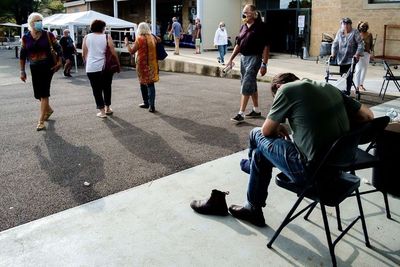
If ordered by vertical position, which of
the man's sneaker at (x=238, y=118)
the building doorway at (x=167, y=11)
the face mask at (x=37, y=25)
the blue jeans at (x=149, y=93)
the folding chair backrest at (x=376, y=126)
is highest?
the building doorway at (x=167, y=11)

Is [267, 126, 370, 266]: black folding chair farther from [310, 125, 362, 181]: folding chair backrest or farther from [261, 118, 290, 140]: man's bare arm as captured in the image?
[261, 118, 290, 140]: man's bare arm

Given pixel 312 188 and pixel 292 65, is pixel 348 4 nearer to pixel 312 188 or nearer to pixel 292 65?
pixel 292 65

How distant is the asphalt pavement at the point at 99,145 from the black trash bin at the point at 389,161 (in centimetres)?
196

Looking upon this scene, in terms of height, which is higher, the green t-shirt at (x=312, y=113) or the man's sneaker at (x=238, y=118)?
the green t-shirt at (x=312, y=113)

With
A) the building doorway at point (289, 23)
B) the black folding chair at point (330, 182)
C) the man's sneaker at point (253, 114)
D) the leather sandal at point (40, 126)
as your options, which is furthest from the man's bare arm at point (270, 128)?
the building doorway at point (289, 23)

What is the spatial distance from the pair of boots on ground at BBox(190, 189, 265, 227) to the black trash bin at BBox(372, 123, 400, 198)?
1255 millimetres

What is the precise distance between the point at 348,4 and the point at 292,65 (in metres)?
3.45

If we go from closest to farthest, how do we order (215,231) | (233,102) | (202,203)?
(215,231), (202,203), (233,102)

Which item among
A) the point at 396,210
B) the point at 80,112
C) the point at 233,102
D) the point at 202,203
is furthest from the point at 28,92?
the point at 396,210

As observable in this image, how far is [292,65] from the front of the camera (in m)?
15.7

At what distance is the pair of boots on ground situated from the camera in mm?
3312

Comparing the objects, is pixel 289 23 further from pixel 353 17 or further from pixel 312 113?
pixel 312 113

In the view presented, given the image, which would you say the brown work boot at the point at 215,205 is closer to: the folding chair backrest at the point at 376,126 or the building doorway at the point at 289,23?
the folding chair backrest at the point at 376,126

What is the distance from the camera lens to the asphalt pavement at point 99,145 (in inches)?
161
